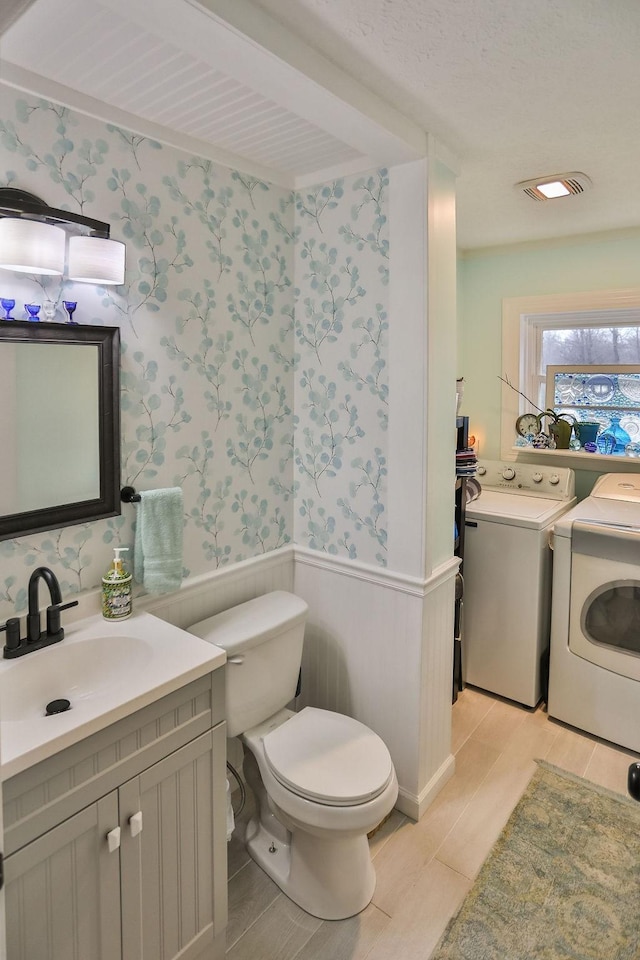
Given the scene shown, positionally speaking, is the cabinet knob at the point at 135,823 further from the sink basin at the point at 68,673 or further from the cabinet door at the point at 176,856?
the sink basin at the point at 68,673

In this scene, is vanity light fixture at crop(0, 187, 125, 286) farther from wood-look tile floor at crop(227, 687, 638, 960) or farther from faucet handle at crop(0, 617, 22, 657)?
wood-look tile floor at crop(227, 687, 638, 960)

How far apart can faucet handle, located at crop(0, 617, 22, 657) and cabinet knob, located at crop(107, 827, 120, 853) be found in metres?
0.50

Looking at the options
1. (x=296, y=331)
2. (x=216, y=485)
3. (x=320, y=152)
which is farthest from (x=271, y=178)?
(x=216, y=485)

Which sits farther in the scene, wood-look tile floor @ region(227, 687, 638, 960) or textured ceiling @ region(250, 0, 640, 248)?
wood-look tile floor @ region(227, 687, 638, 960)

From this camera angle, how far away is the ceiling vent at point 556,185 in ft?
7.45

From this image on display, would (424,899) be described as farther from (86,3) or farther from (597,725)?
(86,3)

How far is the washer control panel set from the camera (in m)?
3.23

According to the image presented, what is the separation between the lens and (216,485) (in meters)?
2.09

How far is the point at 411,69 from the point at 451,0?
286 millimetres

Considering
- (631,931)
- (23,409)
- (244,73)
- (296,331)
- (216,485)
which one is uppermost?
(244,73)

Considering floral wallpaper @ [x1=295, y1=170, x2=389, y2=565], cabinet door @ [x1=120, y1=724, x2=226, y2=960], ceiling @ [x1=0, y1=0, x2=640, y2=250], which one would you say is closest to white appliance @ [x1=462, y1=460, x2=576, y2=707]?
floral wallpaper @ [x1=295, y1=170, x2=389, y2=565]

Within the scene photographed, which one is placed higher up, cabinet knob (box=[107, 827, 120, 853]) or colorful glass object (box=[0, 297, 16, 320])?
colorful glass object (box=[0, 297, 16, 320])

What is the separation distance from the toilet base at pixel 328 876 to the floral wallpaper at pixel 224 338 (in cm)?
91

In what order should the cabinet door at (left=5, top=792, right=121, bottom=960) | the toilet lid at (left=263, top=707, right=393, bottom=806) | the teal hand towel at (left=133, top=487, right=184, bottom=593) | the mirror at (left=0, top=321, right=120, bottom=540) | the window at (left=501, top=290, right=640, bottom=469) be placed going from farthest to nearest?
the window at (left=501, top=290, right=640, bottom=469)
the teal hand towel at (left=133, top=487, right=184, bottom=593)
the toilet lid at (left=263, top=707, right=393, bottom=806)
the mirror at (left=0, top=321, right=120, bottom=540)
the cabinet door at (left=5, top=792, right=121, bottom=960)
